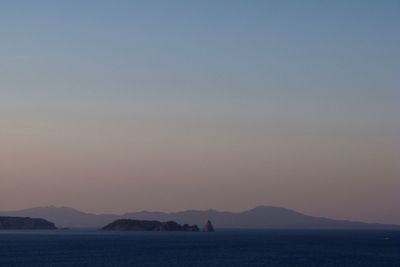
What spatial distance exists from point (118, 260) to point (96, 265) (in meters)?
10.8

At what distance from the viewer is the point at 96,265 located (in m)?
97.8

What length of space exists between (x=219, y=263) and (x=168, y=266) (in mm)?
8330

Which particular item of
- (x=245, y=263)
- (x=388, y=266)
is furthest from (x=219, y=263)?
(x=388, y=266)

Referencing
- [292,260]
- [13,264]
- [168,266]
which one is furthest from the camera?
[292,260]

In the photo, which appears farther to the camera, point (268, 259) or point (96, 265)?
point (268, 259)

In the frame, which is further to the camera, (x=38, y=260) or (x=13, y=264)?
(x=38, y=260)

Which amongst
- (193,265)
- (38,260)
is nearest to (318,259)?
(193,265)

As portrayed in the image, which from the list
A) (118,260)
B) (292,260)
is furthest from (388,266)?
(118,260)

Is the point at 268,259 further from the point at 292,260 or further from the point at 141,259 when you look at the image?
the point at 141,259

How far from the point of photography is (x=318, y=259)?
11256cm

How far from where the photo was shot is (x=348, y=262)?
351 ft

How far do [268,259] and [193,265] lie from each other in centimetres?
1868

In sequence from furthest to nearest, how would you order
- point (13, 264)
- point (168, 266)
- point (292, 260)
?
1. point (292, 260)
2. point (13, 264)
3. point (168, 266)

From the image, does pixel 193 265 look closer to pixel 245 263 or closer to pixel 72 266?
pixel 245 263
